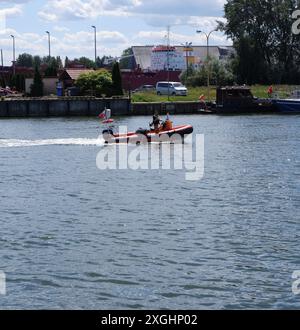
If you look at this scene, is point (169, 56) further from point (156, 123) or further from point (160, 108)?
point (156, 123)

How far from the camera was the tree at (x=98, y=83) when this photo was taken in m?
93.5

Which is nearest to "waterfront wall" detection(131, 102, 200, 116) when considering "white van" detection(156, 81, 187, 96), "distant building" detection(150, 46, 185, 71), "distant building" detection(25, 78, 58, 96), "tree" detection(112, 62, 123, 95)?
"tree" detection(112, 62, 123, 95)

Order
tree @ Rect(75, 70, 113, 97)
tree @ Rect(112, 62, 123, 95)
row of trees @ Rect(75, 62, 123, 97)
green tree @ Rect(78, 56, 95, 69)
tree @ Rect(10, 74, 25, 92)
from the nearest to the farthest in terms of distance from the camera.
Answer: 1. tree @ Rect(112, 62, 123, 95)
2. row of trees @ Rect(75, 62, 123, 97)
3. tree @ Rect(75, 70, 113, 97)
4. tree @ Rect(10, 74, 25, 92)
5. green tree @ Rect(78, 56, 95, 69)

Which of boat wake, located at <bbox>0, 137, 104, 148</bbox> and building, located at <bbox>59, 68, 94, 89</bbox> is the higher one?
building, located at <bbox>59, 68, 94, 89</bbox>

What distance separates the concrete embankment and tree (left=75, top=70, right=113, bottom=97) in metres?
6.20

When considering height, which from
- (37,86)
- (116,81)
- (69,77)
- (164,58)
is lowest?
(37,86)

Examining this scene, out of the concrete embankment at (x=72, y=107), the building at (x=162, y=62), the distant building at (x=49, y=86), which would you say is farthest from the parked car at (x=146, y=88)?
the concrete embankment at (x=72, y=107)

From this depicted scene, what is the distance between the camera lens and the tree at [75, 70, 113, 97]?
307 feet

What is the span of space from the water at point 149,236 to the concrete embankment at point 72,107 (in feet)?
155

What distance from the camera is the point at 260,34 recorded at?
354ft

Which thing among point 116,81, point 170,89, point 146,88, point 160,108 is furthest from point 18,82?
point 160,108

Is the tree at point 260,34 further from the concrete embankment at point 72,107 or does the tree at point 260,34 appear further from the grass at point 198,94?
the concrete embankment at point 72,107

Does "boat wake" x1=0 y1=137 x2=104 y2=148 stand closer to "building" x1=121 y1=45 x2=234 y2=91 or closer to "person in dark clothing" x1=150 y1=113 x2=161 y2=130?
"person in dark clothing" x1=150 y1=113 x2=161 y2=130

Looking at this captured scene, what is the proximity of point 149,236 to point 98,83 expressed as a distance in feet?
244
